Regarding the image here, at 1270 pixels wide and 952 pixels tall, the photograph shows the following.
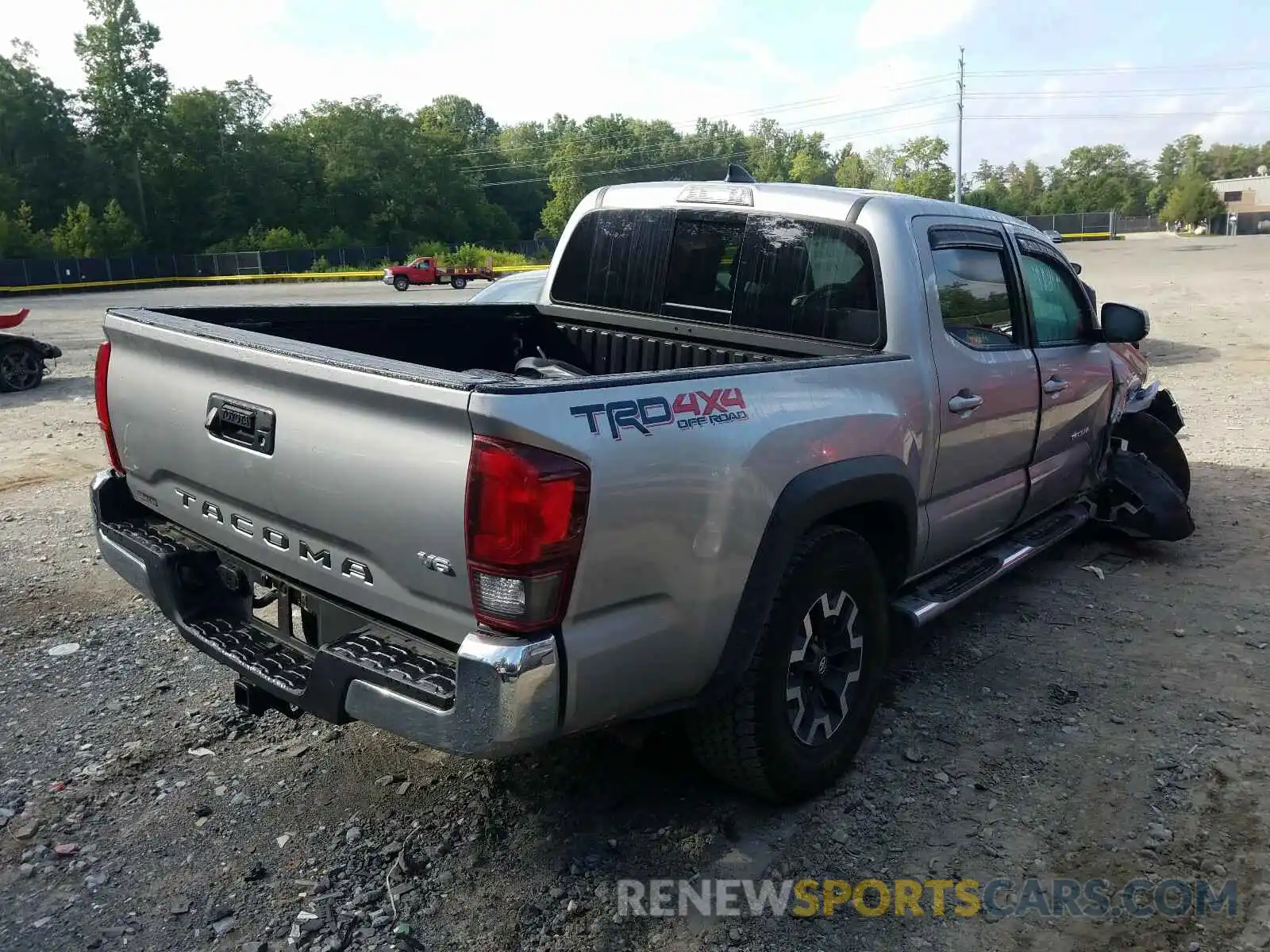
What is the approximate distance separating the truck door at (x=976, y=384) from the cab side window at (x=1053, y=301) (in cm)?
20

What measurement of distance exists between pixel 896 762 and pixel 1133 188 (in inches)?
5458

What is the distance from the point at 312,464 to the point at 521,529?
0.72 meters

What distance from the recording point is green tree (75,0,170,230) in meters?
71.9

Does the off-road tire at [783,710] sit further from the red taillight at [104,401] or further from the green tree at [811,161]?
the green tree at [811,161]

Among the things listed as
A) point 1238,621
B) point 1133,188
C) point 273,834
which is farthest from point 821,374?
point 1133,188

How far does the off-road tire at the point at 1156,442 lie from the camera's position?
620 cm

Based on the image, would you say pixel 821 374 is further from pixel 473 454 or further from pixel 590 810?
pixel 590 810

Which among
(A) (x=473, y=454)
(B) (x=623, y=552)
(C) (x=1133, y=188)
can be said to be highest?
(C) (x=1133, y=188)

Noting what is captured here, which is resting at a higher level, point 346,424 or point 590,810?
point 346,424

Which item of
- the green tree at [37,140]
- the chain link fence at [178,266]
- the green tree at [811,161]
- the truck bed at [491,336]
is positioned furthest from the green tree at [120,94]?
the truck bed at [491,336]

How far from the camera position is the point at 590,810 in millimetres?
→ 3277

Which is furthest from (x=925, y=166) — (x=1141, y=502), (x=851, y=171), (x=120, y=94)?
(x=1141, y=502)

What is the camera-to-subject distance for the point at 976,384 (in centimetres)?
394

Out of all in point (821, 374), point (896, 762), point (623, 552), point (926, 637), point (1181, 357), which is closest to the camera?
point (623, 552)
